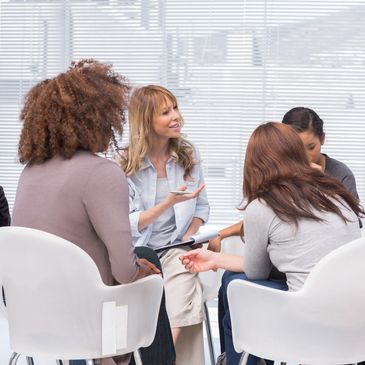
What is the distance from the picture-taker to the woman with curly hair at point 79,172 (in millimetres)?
2469

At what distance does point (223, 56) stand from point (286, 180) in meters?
2.96

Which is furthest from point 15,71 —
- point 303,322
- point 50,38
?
point 303,322

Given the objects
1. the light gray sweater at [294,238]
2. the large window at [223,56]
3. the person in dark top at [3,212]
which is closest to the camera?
the light gray sweater at [294,238]

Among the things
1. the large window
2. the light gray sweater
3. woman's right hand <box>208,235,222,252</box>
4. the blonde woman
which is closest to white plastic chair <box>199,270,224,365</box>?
the blonde woman

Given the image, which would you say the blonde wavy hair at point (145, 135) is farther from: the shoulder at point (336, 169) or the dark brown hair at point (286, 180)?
the dark brown hair at point (286, 180)

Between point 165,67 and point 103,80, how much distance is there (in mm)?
3013

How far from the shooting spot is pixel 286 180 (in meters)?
2.76

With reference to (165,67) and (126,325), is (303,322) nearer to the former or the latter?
(126,325)

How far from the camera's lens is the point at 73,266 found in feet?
7.98

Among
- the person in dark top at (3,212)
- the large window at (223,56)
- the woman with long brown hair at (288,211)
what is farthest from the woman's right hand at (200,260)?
the large window at (223,56)

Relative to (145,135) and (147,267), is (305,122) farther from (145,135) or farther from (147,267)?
(147,267)

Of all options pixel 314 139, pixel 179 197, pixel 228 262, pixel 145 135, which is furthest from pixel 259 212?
pixel 314 139

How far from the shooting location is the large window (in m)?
5.51

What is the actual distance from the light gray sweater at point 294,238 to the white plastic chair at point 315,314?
6.9 inches
